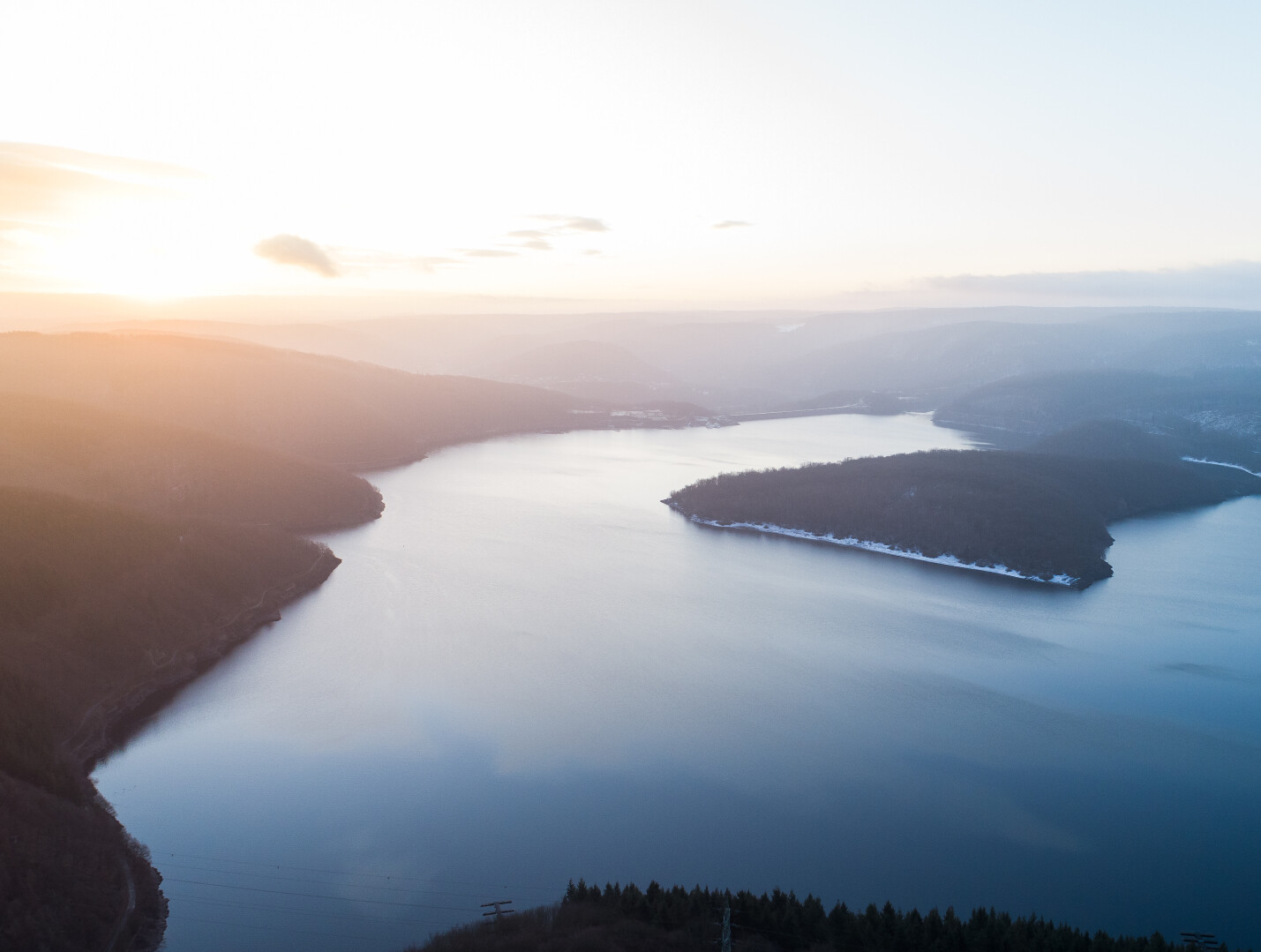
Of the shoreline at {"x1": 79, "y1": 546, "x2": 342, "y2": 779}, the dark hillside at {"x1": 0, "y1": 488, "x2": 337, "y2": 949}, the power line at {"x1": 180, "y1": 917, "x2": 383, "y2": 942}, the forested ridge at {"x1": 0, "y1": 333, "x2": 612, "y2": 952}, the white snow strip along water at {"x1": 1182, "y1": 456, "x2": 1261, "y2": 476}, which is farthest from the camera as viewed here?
the white snow strip along water at {"x1": 1182, "y1": 456, "x2": 1261, "y2": 476}

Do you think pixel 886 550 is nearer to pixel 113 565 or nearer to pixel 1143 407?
pixel 113 565

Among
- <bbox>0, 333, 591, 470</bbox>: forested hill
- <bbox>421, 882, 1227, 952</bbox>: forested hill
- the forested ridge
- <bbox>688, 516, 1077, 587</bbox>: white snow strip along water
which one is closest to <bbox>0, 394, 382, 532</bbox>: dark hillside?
the forested ridge

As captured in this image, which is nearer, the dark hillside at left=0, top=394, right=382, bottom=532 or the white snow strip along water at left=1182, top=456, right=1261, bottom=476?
the dark hillside at left=0, top=394, right=382, bottom=532

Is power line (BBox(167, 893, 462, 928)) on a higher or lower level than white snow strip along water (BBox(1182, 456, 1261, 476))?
higher

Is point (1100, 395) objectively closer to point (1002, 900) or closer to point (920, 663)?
point (920, 663)

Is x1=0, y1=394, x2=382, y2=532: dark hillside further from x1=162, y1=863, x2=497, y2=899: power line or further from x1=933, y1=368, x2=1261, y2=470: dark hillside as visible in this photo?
x1=933, y1=368, x2=1261, y2=470: dark hillside

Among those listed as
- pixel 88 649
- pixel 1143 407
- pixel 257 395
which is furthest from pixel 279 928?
pixel 1143 407

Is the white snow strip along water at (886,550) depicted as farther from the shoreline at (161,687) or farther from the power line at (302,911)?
the power line at (302,911)

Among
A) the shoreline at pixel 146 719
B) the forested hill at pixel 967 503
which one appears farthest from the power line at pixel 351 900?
the forested hill at pixel 967 503
